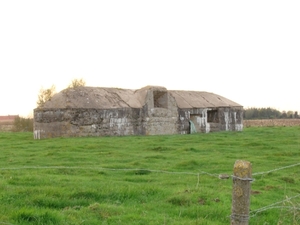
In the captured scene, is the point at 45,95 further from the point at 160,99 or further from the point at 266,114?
the point at 266,114

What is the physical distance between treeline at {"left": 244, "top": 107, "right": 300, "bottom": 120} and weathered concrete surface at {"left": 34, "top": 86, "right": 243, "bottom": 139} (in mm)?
30777

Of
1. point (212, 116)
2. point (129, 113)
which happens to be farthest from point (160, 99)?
point (212, 116)

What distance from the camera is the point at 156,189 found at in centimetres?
724

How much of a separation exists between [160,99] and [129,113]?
3387 mm

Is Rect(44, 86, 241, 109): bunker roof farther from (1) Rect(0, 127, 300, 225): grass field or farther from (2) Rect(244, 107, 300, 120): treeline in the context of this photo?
(2) Rect(244, 107, 300, 120): treeline

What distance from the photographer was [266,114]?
5878 cm

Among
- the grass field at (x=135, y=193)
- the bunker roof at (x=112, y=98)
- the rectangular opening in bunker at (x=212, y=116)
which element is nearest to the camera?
the grass field at (x=135, y=193)

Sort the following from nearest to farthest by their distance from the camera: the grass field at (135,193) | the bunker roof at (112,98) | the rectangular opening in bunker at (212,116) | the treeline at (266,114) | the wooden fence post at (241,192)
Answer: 1. the wooden fence post at (241,192)
2. the grass field at (135,193)
3. the bunker roof at (112,98)
4. the rectangular opening in bunker at (212,116)
5. the treeline at (266,114)

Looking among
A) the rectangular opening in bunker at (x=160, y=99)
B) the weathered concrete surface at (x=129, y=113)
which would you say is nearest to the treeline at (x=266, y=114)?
the weathered concrete surface at (x=129, y=113)

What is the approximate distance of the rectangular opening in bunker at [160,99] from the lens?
25.4 m

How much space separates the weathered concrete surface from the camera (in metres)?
21.2

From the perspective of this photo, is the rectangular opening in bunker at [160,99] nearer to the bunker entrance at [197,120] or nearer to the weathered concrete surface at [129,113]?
the weathered concrete surface at [129,113]

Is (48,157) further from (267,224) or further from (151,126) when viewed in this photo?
(151,126)

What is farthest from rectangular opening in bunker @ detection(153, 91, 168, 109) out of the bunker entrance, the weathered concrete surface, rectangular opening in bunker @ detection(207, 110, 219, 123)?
rectangular opening in bunker @ detection(207, 110, 219, 123)
